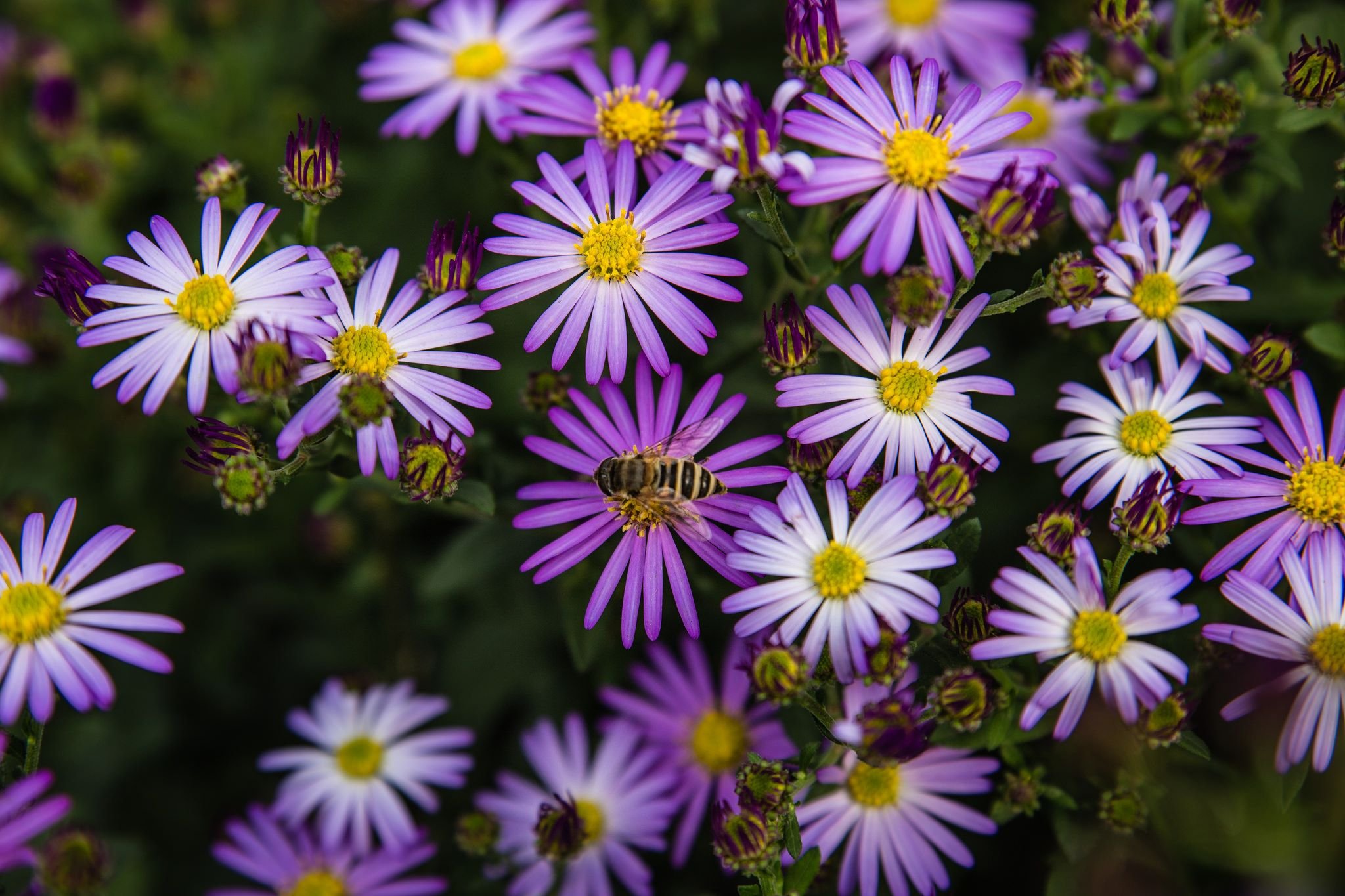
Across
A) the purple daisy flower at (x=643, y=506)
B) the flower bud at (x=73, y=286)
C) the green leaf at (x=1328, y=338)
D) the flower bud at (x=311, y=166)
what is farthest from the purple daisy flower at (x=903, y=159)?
the flower bud at (x=73, y=286)

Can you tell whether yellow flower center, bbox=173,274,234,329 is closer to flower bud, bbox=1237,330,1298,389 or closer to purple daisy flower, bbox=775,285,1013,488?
purple daisy flower, bbox=775,285,1013,488

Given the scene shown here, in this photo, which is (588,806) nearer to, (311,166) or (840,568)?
(840,568)

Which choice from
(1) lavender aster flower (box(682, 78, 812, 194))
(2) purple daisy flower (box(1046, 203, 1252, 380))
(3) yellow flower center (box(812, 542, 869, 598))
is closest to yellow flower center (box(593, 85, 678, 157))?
(1) lavender aster flower (box(682, 78, 812, 194))

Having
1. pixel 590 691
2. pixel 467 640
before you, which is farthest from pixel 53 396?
pixel 590 691

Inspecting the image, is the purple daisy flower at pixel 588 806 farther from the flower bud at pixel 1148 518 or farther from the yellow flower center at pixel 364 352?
the flower bud at pixel 1148 518

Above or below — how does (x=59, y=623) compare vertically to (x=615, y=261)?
below

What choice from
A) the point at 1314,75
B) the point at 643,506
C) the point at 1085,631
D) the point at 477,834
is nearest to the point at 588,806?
the point at 477,834
